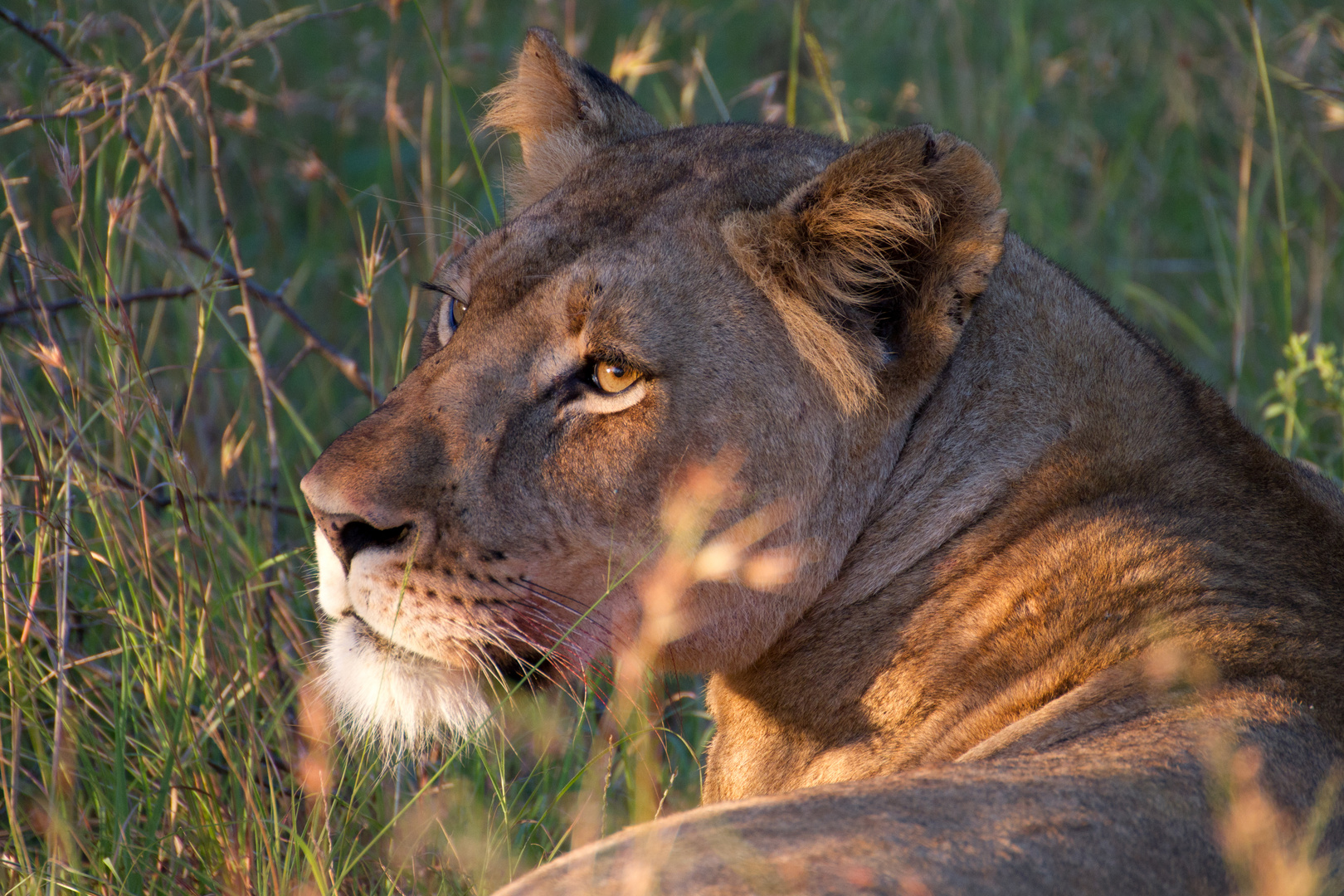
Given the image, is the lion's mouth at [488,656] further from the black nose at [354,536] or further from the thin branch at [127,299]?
the thin branch at [127,299]

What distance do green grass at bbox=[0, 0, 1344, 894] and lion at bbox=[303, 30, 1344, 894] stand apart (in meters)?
0.31

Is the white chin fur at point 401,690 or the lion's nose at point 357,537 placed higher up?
the lion's nose at point 357,537

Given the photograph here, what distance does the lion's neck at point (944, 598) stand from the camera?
2717mm

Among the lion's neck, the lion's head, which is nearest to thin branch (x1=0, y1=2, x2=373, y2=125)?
the lion's head

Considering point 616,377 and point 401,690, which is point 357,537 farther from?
point 616,377

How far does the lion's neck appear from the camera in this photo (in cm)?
272

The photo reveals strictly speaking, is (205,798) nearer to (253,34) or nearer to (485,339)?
(485,339)

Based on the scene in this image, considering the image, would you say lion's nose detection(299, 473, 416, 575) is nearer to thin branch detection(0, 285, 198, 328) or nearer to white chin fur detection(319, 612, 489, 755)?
white chin fur detection(319, 612, 489, 755)

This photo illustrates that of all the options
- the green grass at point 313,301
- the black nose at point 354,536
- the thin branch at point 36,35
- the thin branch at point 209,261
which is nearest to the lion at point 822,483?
the black nose at point 354,536

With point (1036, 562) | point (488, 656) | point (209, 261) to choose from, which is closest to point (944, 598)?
point (1036, 562)

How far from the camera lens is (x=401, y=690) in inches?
113

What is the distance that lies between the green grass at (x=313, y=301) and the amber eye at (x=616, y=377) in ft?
2.10

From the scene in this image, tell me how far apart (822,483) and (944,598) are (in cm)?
35

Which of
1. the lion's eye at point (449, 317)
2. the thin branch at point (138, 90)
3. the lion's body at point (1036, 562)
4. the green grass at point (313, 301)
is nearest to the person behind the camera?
the lion's body at point (1036, 562)
